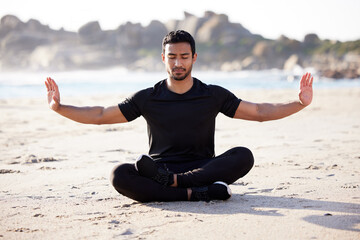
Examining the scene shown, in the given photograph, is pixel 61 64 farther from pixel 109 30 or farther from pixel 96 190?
pixel 96 190

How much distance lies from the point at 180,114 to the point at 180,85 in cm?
26

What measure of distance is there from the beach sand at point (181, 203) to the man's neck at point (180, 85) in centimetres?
96

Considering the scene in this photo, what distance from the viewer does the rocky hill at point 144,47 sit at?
339 feet

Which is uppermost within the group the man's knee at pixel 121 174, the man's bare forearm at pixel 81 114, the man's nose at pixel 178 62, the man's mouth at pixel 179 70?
the man's nose at pixel 178 62

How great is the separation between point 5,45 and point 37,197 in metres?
129

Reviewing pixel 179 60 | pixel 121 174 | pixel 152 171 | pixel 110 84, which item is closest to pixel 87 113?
pixel 121 174

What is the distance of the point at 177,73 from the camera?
11.4 feet

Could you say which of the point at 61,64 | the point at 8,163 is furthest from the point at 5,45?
the point at 8,163

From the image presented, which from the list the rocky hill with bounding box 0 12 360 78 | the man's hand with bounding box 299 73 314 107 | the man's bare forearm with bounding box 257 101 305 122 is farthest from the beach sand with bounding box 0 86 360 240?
the rocky hill with bounding box 0 12 360 78

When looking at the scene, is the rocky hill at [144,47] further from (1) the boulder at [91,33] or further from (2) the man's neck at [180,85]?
(2) the man's neck at [180,85]

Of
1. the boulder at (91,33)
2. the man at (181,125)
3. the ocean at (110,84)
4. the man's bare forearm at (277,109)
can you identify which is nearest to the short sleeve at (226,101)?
the man at (181,125)

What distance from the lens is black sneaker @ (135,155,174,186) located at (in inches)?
129

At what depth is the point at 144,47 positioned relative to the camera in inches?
4980

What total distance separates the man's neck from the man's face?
6cm
